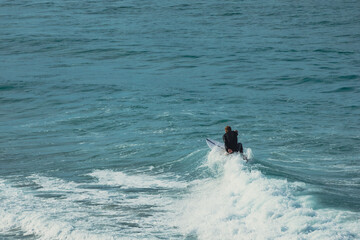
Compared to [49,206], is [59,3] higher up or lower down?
higher up

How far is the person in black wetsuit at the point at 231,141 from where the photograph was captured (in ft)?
57.7

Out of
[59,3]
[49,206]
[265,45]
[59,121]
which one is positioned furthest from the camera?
[59,3]

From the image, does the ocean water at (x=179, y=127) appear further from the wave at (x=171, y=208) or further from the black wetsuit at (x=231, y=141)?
the black wetsuit at (x=231, y=141)

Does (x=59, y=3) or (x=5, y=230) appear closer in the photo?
(x=5, y=230)

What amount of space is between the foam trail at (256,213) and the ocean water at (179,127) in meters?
0.05

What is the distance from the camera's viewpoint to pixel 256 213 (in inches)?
547

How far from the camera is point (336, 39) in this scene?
4291 centimetres

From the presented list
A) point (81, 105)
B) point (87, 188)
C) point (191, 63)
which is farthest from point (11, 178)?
point (191, 63)

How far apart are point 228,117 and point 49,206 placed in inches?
440

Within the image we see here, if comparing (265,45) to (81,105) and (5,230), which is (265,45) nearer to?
(81,105)

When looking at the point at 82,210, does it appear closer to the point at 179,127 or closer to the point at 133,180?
the point at 133,180

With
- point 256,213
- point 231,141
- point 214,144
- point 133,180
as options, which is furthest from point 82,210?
point 214,144

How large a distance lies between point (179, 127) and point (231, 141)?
5.97 metres

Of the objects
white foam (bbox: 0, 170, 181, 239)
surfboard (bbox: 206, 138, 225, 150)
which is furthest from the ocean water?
surfboard (bbox: 206, 138, 225, 150)
